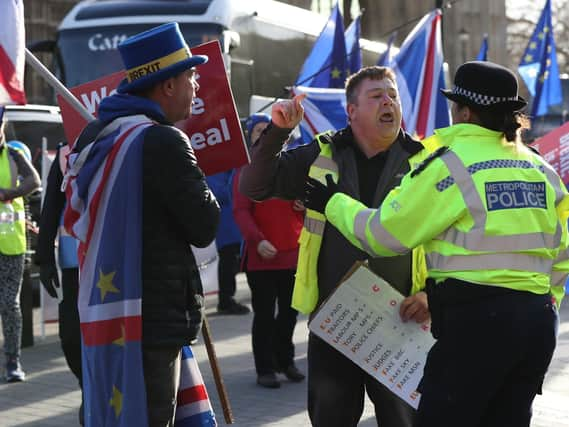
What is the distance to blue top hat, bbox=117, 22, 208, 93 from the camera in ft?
13.9

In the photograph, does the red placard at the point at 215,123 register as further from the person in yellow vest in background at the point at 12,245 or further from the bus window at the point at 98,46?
the bus window at the point at 98,46

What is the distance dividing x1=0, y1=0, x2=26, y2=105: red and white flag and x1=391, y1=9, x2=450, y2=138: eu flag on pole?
7.38 metres

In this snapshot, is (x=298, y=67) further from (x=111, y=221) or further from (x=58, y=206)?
(x=111, y=221)

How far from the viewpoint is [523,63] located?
874 inches

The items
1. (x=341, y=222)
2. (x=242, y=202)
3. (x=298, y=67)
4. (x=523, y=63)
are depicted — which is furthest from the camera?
(x=523, y=63)

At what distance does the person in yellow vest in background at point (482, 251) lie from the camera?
12.2 ft

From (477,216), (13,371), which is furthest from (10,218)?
(477,216)

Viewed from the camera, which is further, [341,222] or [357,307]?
[357,307]

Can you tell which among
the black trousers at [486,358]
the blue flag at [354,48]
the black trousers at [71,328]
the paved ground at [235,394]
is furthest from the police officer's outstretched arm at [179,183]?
the blue flag at [354,48]

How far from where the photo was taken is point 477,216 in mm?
3764

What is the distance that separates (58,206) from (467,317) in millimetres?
3046

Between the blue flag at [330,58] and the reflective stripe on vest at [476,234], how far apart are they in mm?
9605

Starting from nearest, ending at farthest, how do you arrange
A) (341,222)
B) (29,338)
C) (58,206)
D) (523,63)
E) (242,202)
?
1. (341,222)
2. (58,206)
3. (242,202)
4. (29,338)
5. (523,63)

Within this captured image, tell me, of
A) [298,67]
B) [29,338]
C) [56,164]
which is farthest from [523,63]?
[56,164]
